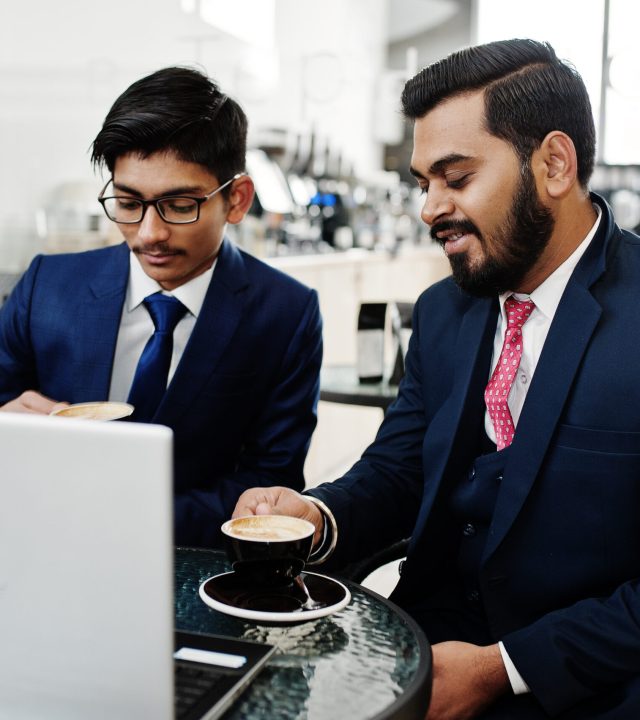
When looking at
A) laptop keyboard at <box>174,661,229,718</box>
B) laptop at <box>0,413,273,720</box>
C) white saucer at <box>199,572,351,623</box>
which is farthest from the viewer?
white saucer at <box>199,572,351,623</box>

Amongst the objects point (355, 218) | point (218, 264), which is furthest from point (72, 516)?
point (355, 218)

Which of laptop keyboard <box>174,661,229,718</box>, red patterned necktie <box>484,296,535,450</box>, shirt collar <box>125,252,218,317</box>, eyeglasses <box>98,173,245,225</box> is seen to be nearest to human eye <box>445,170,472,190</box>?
red patterned necktie <box>484,296,535,450</box>

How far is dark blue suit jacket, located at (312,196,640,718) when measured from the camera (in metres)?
1.26

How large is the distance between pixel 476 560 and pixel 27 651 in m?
0.91

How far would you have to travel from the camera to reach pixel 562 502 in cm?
137

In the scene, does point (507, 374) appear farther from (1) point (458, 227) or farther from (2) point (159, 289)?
(2) point (159, 289)

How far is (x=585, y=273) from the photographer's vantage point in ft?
4.78

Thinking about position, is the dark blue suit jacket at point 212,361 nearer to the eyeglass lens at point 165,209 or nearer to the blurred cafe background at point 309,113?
the eyeglass lens at point 165,209

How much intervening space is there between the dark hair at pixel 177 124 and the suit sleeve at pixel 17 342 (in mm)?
330

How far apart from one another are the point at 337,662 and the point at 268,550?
0.15m

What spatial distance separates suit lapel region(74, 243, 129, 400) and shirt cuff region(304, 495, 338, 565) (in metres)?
0.60

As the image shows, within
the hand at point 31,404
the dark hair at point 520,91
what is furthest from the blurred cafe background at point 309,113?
the hand at point 31,404

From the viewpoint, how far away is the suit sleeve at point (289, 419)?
1936mm

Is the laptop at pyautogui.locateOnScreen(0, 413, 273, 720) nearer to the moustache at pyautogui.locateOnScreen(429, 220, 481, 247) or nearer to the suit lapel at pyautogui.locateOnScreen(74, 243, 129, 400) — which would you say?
the moustache at pyautogui.locateOnScreen(429, 220, 481, 247)
